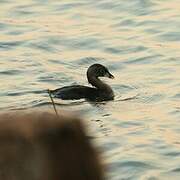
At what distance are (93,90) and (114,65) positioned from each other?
4.32 feet

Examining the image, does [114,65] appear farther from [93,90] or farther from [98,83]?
[93,90]

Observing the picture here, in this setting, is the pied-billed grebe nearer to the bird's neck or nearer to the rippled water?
the bird's neck

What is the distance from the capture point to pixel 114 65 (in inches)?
544

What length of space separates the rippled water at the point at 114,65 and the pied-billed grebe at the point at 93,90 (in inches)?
5.5

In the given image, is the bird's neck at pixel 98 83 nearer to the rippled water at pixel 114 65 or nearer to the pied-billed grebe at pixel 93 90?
the pied-billed grebe at pixel 93 90

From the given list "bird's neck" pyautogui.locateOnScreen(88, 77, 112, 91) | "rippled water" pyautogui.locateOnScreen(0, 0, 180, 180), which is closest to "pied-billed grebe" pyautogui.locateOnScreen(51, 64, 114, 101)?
"bird's neck" pyautogui.locateOnScreen(88, 77, 112, 91)

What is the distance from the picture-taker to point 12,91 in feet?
39.3

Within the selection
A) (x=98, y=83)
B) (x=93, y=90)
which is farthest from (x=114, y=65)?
(x=93, y=90)

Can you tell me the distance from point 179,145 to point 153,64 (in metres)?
4.47

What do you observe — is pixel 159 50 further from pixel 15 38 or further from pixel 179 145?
pixel 179 145

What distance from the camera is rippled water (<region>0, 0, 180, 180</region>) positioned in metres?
9.27

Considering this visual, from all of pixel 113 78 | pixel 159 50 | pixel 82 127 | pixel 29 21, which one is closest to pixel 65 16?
pixel 29 21

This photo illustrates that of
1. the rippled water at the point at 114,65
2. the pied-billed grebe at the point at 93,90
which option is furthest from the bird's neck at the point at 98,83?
the rippled water at the point at 114,65

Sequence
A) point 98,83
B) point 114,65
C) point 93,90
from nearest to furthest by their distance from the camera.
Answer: point 93,90 < point 98,83 < point 114,65
